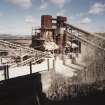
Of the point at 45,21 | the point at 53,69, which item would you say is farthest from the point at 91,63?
the point at 45,21

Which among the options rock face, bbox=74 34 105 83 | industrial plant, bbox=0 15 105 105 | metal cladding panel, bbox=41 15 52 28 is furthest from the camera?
metal cladding panel, bbox=41 15 52 28

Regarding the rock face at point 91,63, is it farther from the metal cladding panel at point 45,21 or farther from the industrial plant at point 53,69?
the metal cladding panel at point 45,21

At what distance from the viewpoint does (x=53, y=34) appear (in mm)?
25516

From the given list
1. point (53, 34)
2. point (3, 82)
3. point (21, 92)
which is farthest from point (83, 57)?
point (3, 82)

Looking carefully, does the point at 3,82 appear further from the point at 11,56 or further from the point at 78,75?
the point at 78,75

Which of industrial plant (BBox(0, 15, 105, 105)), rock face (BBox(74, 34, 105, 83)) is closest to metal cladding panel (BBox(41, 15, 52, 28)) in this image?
industrial plant (BBox(0, 15, 105, 105))

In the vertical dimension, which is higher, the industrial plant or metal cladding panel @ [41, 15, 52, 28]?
metal cladding panel @ [41, 15, 52, 28]

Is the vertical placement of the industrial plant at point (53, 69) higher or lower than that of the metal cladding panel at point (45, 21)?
lower

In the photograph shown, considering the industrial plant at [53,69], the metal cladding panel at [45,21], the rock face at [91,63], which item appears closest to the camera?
the industrial plant at [53,69]

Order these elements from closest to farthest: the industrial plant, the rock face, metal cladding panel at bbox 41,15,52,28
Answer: the industrial plant
the rock face
metal cladding panel at bbox 41,15,52,28

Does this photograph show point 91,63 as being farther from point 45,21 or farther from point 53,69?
point 45,21

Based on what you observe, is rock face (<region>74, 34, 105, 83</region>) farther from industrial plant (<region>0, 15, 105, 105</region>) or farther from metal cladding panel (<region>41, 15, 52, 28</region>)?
metal cladding panel (<region>41, 15, 52, 28</region>)

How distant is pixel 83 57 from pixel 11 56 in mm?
9134

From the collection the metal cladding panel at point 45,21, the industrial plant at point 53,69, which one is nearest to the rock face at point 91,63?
the industrial plant at point 53,69
